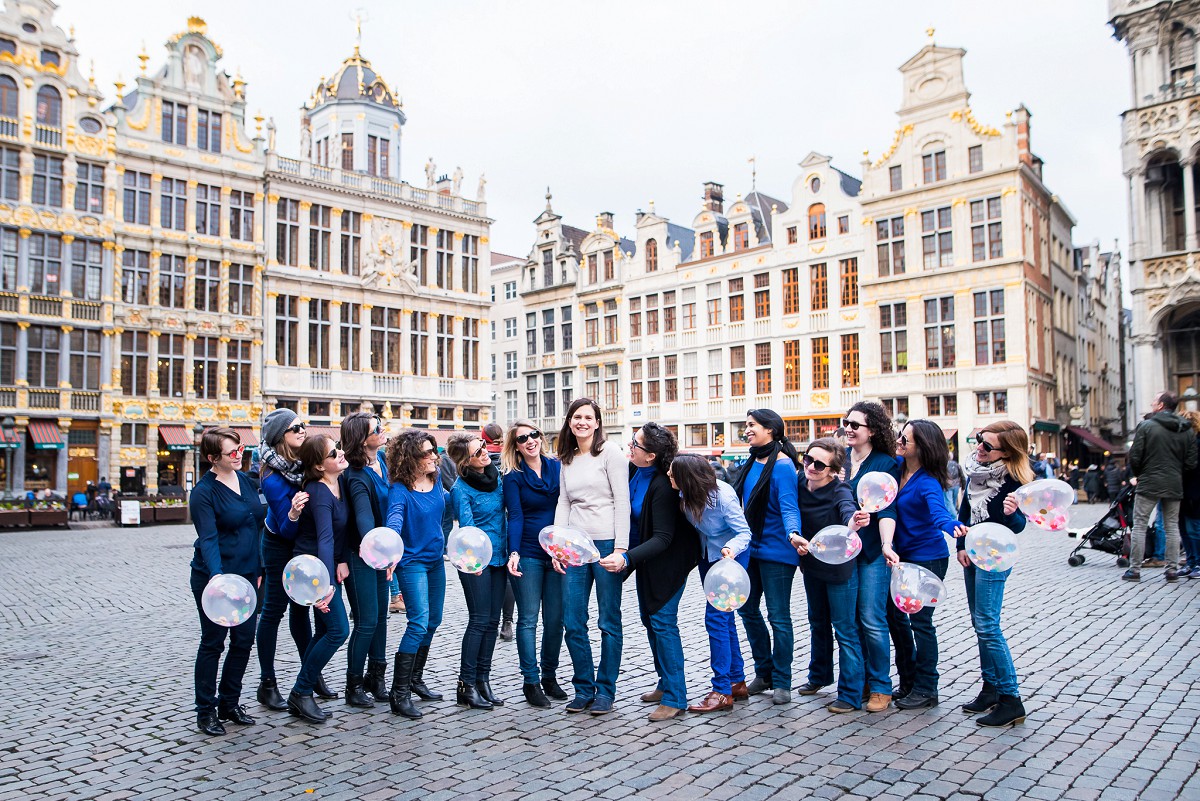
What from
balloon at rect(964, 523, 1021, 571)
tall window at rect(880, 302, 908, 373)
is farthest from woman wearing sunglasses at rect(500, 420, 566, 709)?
tall window at rect(880, 302, 908, 373)

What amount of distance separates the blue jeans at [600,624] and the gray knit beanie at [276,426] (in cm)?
214

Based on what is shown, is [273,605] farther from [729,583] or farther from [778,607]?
[778,607]

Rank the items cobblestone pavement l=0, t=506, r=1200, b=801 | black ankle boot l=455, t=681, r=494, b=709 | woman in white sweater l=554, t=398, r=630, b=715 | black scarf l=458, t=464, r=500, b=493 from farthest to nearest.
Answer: black scarf l=458, t=464, r=500, b=493 → black ankle boot l=455, t=681, r=494, b=709 → woman in white sweater l=554, t=398, r=630, b=715 → cobblestone pavement l=0, t=506, r=1200, b=801

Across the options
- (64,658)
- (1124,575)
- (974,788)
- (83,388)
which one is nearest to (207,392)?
(83,388)

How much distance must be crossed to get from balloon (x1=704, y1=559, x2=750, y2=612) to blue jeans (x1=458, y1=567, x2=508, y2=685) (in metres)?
1.58

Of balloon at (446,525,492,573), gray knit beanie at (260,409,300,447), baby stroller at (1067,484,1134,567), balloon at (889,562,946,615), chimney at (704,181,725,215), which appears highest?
chimney at (704,181,725,215)

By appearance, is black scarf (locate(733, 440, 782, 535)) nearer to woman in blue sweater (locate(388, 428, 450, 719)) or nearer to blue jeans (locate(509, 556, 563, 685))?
blue jeans (locate(509, 556, 563, 685))

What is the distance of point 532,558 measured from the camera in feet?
21.1

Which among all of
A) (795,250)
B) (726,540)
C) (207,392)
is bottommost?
(726,540)

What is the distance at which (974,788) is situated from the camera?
455 cm

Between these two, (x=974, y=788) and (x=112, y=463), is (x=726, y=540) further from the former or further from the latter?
(x=112, y=463)

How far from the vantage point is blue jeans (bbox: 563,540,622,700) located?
6145mm

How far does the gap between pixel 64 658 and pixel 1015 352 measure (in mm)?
34031

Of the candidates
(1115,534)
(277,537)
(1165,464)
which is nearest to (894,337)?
(1115,534)
